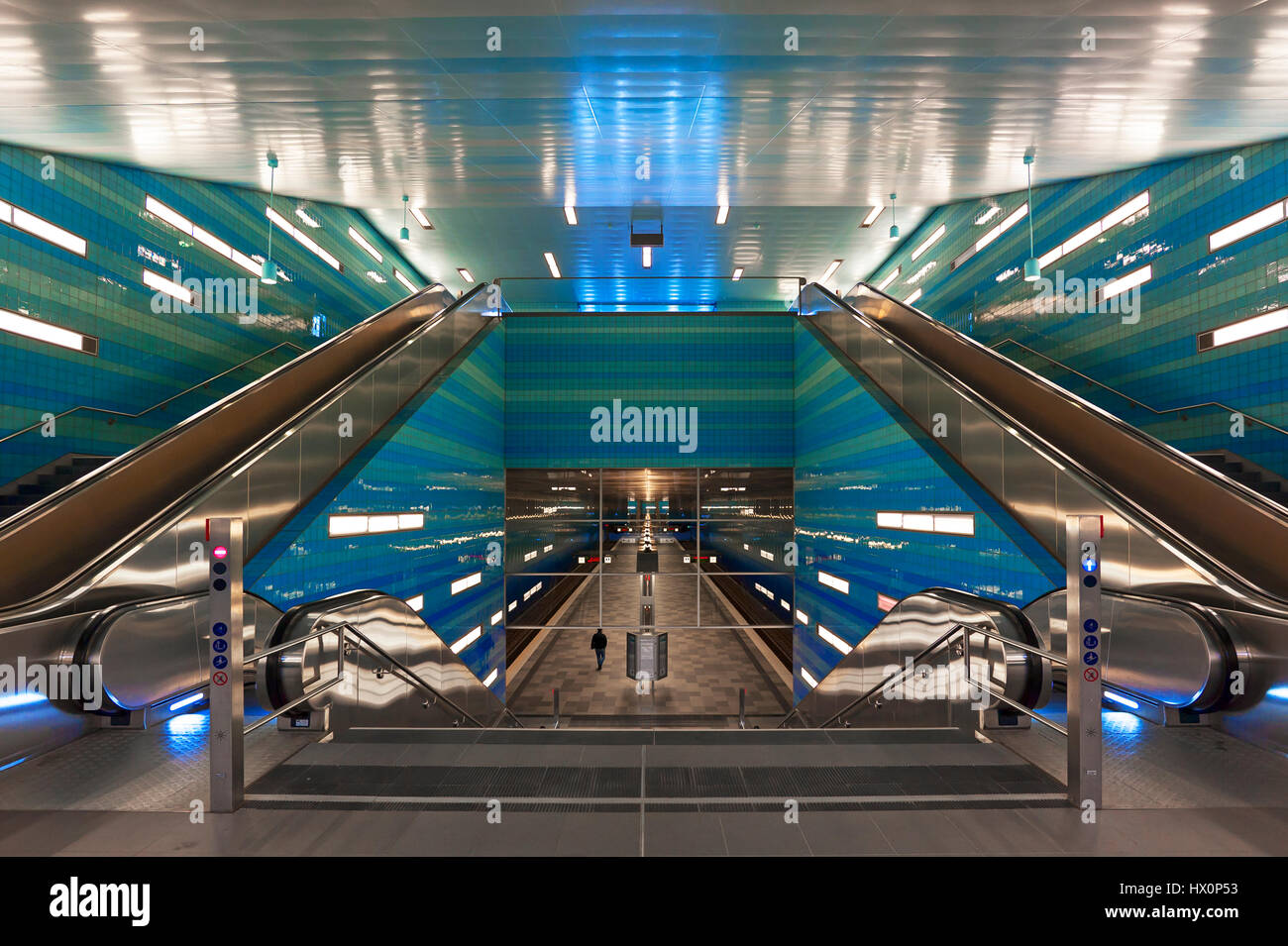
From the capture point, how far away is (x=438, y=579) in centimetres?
1109

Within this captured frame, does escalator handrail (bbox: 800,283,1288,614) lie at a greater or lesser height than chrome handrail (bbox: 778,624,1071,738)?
greater

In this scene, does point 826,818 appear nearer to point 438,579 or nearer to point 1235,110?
point 1235,110

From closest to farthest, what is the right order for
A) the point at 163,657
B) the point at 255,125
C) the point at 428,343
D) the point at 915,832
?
the point at 915,832 < the point at 163,657 < the point at 255,125 < the point at 428,343

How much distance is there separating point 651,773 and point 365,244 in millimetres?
14355

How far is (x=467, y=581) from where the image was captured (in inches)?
487

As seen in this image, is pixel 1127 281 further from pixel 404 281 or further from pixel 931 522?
pixel 404 281

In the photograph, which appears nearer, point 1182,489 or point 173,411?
point 1182,489

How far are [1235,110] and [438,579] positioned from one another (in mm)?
12066

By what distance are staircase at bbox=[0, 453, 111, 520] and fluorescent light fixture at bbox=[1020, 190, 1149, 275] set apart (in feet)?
44.0

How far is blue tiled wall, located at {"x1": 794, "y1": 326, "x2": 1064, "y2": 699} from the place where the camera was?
7.05 m

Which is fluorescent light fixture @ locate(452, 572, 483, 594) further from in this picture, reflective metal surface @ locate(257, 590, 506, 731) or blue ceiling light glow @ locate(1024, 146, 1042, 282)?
blue ceiling light glow @ locate(1024, 146, 1042, 282)

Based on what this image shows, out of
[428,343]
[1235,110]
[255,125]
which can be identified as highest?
[255,125]

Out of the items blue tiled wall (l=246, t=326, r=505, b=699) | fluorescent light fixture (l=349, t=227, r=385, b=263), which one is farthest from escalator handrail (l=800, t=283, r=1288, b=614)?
fluorescent light fixture (l=349, t=227, r=385, b=263)
